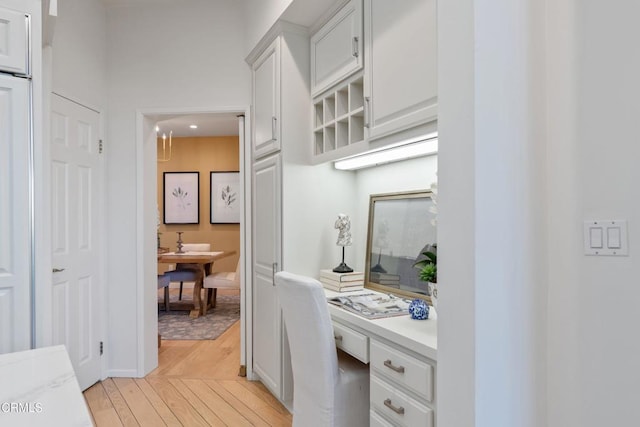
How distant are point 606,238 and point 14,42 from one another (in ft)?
7.03

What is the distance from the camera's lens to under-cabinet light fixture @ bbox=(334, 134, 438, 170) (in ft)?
5.96

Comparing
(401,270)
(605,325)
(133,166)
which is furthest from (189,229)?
(605,325)

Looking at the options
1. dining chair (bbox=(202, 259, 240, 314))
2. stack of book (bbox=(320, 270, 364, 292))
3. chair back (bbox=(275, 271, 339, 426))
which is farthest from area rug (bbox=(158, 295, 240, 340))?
chair back (bbox=(275, 271, 339, 426))

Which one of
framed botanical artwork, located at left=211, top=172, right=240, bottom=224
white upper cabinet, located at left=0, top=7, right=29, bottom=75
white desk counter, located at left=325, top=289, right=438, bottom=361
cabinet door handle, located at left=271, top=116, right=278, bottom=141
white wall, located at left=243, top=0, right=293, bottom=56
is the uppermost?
white wall, located at left=243, top=0, right=293, bottom=56

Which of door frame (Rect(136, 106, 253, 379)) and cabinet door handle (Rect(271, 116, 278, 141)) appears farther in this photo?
door frame (Rect(136, 106, 253, 379))

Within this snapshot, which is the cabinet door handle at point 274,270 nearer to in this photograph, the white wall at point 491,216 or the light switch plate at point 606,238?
the white wall at point 491,216

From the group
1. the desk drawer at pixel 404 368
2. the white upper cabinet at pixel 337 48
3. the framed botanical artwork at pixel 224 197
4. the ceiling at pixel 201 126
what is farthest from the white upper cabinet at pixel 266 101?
the framed botanical artwork at pixel 224 197

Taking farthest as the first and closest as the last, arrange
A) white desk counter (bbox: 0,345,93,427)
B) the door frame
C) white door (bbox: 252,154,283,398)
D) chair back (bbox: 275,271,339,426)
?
1. the door frame
2. white door (bbox: 252,154,283,398)
3. chair back (bbox: 275,271,339,426)
4. white desk counter (bbox: 0,345,93,427)

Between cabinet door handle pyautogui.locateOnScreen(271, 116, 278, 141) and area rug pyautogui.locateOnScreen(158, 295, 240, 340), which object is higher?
cabinet door handle pyautogui.locateOnScreen(271, 116, 278, 141)

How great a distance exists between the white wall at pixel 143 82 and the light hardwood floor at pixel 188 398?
25cm

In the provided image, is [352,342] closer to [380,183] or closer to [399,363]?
Answer: [399,363]

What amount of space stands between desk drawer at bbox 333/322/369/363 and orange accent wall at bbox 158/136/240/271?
5101 mm

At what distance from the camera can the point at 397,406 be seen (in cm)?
153

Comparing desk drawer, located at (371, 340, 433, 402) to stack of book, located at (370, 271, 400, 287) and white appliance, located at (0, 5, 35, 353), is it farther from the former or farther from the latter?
white appliance, located at (0, 5, 35, 353)
